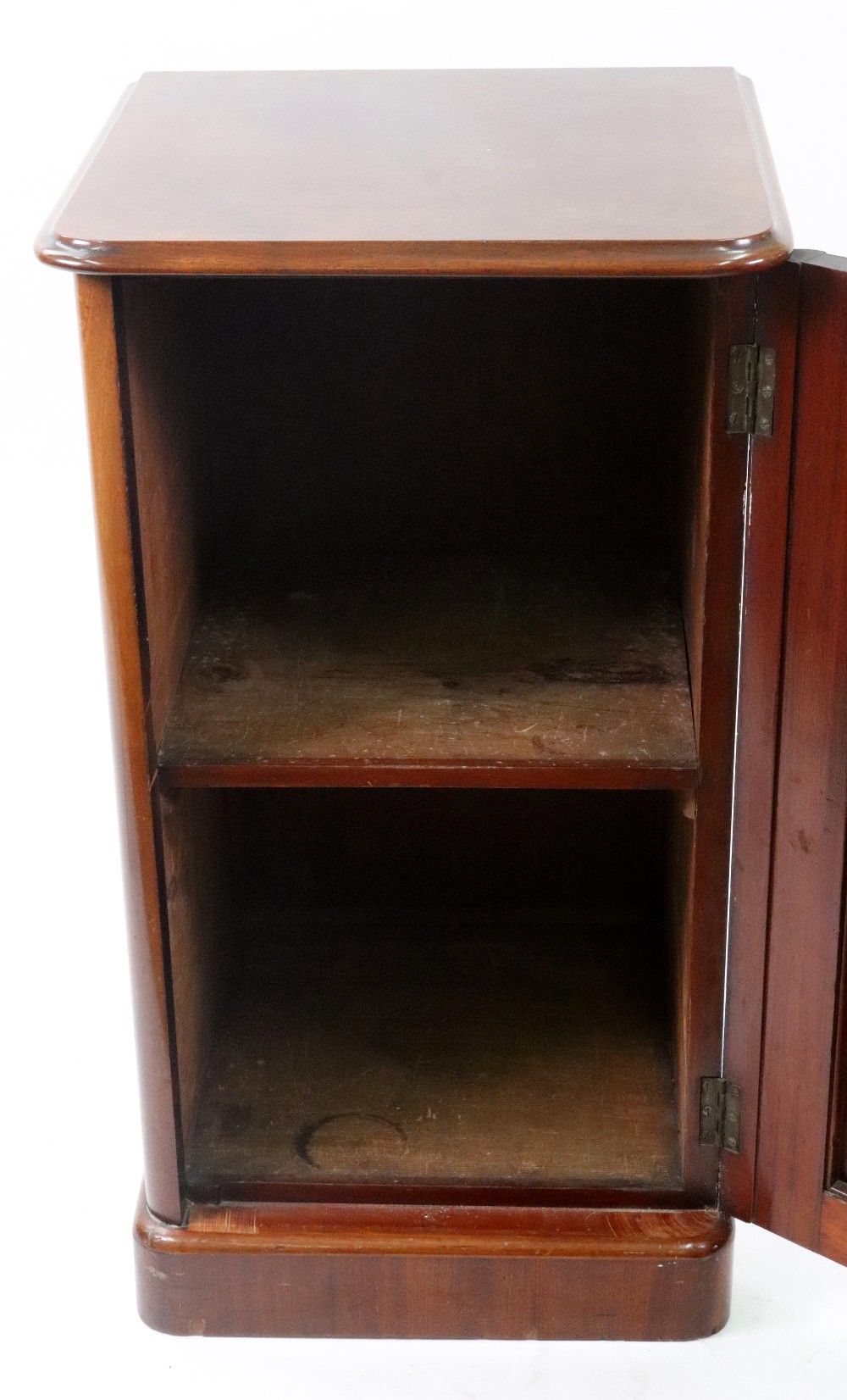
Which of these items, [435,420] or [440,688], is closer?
[440,688]

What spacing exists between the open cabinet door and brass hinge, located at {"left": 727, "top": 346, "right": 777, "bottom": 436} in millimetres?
21

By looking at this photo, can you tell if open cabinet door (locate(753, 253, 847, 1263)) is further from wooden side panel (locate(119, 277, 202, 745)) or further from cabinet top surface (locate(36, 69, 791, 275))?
wooden side panel (locate(119, 277, 202, 745))

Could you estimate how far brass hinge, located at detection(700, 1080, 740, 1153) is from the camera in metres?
1.73

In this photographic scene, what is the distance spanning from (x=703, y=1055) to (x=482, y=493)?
62 cm

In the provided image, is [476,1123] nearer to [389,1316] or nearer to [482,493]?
[389,1316]

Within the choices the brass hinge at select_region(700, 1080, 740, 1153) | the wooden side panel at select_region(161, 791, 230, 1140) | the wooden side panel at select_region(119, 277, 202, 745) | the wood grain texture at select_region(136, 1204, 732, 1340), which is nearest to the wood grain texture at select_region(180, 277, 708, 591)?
the wooden side panel at select_region(119, 277, 202, 745)

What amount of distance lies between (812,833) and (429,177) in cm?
59

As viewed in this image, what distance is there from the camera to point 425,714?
169 cm

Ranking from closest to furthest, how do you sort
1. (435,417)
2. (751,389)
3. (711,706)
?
(751,389) → (711,706) → (435,417)

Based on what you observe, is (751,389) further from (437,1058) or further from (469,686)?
(437,1058)

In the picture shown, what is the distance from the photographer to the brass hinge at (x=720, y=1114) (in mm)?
1732

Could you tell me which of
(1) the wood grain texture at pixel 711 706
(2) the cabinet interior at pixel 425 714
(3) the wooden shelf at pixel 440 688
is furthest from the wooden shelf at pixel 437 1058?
(3) the wooden shelf at pixel 440 688

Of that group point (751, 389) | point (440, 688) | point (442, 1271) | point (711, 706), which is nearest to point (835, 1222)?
point (442, 1271)

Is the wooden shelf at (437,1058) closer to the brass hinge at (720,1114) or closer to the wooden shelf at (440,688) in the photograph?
the brass hinge at (720,1114)
